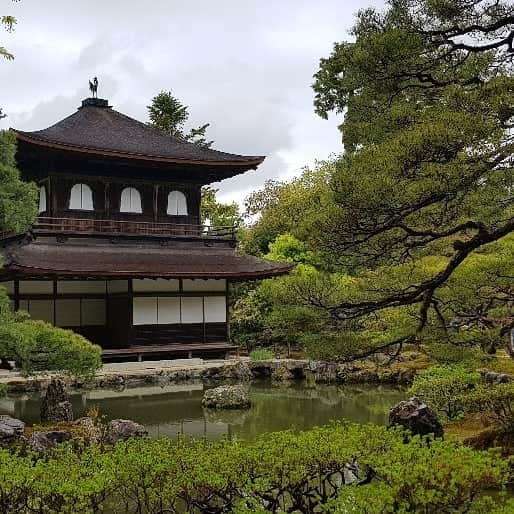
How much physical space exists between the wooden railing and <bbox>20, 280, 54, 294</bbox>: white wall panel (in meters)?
1.54

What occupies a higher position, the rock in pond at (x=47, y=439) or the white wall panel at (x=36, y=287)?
the white wall panel at (x=36, y=287)

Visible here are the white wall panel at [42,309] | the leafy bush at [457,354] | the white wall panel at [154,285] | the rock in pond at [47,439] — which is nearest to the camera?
the leafy bush at [457,354]

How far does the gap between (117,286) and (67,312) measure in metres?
1.71

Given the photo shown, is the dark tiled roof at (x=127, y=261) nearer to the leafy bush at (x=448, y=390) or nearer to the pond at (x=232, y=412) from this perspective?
the pond at (x=232, y=412)

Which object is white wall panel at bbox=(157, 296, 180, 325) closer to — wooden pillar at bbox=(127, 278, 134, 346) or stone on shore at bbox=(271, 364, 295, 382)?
wooden pillar at bbox=(127, 278, 134, 346)

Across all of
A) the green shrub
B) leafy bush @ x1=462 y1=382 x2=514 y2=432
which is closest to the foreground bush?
leafy bush @ x1=462 y1=382 x2=514 y2=432

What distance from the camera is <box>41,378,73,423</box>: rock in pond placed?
40.0 feet

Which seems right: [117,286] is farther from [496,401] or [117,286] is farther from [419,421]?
[496,401]

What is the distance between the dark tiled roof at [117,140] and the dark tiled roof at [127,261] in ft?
9.37

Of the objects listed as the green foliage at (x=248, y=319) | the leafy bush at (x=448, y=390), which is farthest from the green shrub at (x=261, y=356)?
the leafy bush at (x=448, y=390)

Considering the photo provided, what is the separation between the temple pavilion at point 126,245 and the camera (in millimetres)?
20953

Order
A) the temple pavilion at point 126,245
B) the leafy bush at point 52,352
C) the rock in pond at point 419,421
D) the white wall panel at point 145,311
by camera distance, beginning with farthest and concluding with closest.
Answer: the white wall panel at point 145,311, the temple pavilion at point 126,245, the leafy bush at point 52,352, the rock in pond at point 419,421

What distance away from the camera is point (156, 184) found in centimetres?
2361

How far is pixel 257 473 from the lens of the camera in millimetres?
5547
